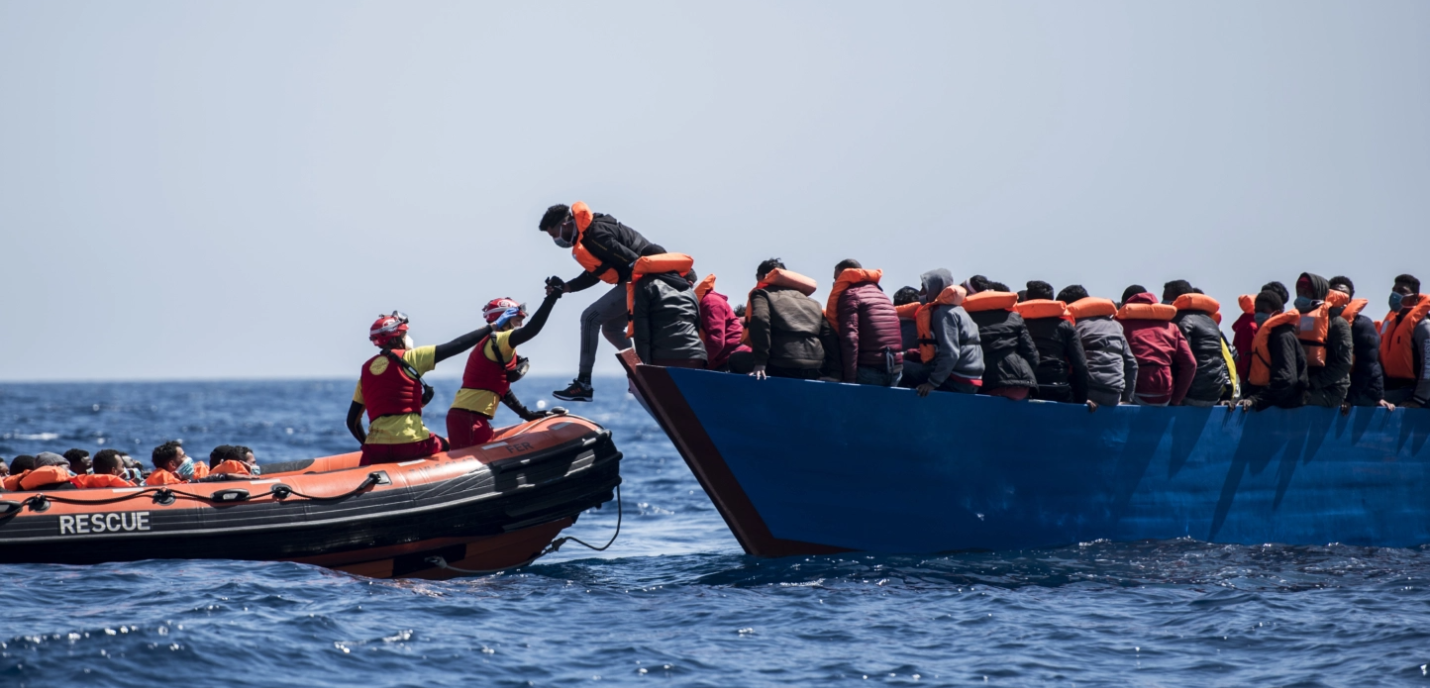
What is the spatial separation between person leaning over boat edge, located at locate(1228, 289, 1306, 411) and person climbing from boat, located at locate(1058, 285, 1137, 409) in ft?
4.25

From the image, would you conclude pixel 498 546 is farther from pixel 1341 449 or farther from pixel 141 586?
pixel 1341 449

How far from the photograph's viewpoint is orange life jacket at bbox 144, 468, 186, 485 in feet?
31.3

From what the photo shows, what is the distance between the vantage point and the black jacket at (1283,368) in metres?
10.2

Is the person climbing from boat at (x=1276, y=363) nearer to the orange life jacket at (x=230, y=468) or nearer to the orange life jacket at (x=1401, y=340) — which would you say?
the orange life jacket at (x=1401, y=340)

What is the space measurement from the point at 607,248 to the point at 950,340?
267cm

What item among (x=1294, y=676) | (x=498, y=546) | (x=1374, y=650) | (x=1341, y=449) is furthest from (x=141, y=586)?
(x=1341, y=449)

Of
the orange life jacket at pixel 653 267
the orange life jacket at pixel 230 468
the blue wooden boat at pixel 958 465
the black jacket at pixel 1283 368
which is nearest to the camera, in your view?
the orange life jacket at pixel 653 267

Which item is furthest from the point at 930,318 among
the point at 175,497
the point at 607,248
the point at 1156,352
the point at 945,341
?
the point at 175,497

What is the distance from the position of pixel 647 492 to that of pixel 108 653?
12.4 m

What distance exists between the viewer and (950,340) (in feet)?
30.0

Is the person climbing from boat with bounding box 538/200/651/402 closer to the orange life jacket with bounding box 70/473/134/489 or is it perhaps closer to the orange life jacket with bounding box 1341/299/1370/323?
the orange life jacket with bounding box 70/473/134/489

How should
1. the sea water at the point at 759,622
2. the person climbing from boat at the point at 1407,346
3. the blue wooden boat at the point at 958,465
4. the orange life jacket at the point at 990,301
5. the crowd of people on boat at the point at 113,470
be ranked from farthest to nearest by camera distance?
the person climbing from boat at the point at 1407,346
the orange life jacket at the point at 990,301
the blue wooden boat at the point at 958,465
the crowd of people on boat at the point at 113,470
the sea water at the point at 759,622

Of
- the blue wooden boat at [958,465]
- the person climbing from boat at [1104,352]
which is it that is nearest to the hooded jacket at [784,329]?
the blue wooden boat at [958,465]

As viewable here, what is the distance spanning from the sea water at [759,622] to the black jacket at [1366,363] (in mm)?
1516
